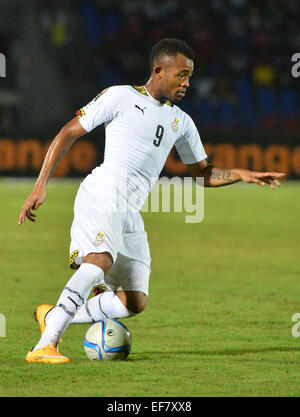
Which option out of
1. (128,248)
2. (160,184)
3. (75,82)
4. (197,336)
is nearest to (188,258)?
(197,336)

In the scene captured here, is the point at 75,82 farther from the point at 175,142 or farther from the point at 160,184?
the point at 175,142

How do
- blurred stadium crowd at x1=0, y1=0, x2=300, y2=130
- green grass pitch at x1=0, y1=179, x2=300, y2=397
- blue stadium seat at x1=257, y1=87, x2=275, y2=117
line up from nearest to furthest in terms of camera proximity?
1. green grass pitch at x1=0, y1=179, x2=300, y2=397
2. blue stadium seat at x1=257, y1=87, x2=275, y2=117
3. blurred stadium crowd at x1=0, y1=0, x2=300, y2=130

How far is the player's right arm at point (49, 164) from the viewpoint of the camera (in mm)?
5473

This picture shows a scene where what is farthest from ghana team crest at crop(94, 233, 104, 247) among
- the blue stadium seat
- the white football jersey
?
the blue stadium seat

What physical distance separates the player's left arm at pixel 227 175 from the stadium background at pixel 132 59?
16858 mm

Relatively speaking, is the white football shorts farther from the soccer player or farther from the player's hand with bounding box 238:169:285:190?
the player's hand with bounding box 238:169:285:190

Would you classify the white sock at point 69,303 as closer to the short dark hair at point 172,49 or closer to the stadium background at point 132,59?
the short dark hair at point 172,49

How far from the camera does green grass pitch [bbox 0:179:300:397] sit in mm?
5207

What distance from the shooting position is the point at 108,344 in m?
5.83

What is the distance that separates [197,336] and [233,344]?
41cm

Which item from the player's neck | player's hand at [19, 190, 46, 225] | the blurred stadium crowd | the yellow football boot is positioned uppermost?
the blurred stadium crowd

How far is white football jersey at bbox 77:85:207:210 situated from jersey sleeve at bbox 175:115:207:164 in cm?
27
